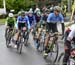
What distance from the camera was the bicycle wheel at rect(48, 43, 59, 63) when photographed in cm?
1182

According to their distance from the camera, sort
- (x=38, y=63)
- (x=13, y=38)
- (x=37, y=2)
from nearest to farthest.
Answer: (x=38, y=63) < (x=13, y=38) < (x=37, y=2)

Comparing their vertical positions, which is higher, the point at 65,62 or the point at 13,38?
the point at 65,62

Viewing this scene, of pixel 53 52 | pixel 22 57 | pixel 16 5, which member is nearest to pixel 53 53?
pixel 53 52

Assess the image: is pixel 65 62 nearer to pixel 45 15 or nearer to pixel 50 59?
pixel 50 59

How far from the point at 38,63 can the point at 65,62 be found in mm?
3449

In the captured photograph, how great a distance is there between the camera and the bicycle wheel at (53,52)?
1182 cm

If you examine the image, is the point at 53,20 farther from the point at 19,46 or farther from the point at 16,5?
the point at 16,5

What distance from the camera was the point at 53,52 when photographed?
480 inches

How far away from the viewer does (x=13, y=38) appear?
16203mm

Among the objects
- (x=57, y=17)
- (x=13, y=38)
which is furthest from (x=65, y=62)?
(x=13, y=38)

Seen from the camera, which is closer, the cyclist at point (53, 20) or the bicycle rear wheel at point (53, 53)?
the bicycle rear wheel at point (53, 53)

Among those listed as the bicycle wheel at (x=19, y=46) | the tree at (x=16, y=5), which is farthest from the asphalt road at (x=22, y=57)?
the tree at (x=16, y=5)

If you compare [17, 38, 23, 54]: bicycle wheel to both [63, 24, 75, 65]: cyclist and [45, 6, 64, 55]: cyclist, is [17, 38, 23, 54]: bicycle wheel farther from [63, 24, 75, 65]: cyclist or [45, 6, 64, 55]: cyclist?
[63, 24, 75, 65]: cyclist

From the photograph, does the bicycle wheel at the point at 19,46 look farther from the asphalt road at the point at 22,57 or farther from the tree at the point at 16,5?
the tree at the point at 16,5
